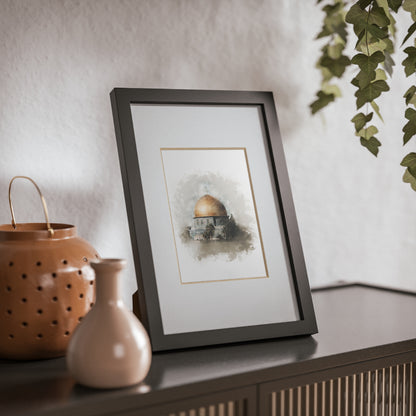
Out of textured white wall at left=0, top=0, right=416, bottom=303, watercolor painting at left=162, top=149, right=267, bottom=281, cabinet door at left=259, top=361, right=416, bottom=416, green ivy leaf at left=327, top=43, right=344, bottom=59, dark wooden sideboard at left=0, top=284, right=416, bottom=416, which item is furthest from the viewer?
green ivy leaf at left=327, top=43, right=344, bottom=59

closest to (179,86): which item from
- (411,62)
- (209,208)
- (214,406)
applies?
(209,208)

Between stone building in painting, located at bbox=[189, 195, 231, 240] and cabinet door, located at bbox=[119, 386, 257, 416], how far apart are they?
261 millimetres

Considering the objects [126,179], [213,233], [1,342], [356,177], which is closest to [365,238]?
[356,177]

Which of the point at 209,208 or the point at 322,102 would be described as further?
the point at 322,102

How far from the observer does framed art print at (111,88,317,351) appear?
0.82 meters

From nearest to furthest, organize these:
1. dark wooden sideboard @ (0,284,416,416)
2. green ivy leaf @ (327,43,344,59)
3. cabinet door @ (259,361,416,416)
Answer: dark wooden sideboard @ (0,284,416,416) < cabinet door @ (259,361,416,416) < green ivy leaf @ (327,43,344,59)

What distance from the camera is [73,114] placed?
1.01m

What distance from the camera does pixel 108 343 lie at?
0.64 metres

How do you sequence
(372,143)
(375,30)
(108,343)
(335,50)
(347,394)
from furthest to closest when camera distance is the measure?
(335,50), (372,143), (375,30), (347,394), (108,343)

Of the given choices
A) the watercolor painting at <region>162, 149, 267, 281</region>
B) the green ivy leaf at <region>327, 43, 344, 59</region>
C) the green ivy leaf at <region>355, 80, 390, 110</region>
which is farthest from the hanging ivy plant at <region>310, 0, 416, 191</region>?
the watercolor painting at <region>162, 149, 267, 281</region>

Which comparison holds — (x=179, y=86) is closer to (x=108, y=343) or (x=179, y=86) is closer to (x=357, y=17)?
(x=357, y=17)

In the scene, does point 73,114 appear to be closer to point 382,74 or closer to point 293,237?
point 293,237

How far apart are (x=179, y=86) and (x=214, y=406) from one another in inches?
26.3

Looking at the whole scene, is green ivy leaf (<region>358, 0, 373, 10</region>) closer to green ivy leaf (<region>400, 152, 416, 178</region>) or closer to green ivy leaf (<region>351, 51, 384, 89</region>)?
green ivy leaf (<region>351, 51, 384, 89</region>)
